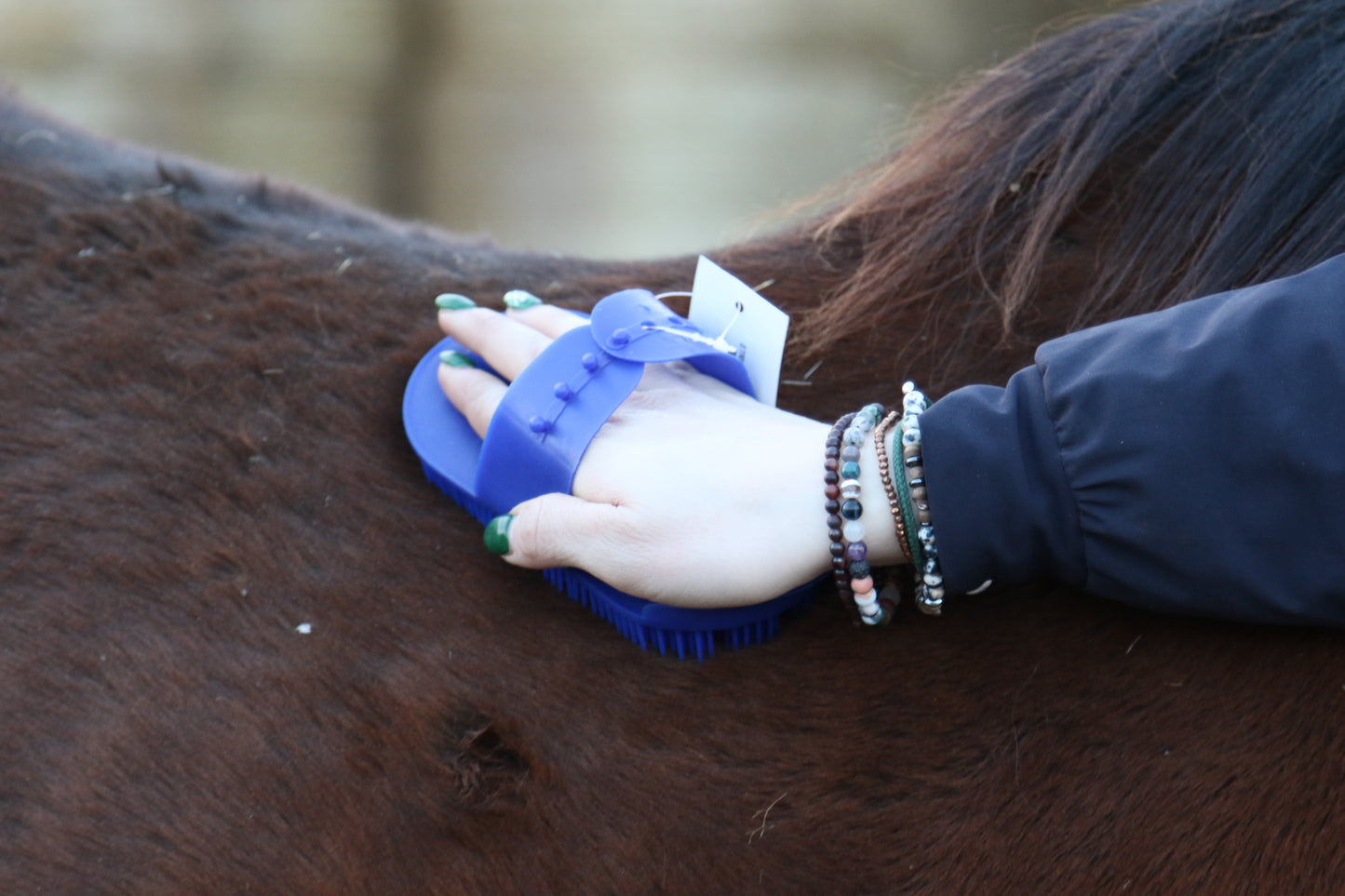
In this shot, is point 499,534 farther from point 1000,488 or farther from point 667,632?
point 1000,488

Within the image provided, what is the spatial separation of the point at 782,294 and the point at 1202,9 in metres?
0.44

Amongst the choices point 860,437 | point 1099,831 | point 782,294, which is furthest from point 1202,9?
point 1099,831

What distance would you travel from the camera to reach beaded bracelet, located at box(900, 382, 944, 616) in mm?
616

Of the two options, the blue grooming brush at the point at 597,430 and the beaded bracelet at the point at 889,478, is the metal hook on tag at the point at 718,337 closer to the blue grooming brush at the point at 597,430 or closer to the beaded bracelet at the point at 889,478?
the blue grooming brush at the point at 597,430

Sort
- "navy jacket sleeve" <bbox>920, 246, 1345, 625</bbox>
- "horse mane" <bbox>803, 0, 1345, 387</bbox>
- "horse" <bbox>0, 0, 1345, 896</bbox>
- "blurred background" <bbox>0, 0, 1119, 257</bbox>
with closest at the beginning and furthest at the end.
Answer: "navy jacket sleeve" <bbox>920, 246, 1345, 625</bbox>
"horse" <bbox>0, 0, 1345, 896</bbox>
"horse mane" <bbox>803, 0, 1345, 387</bbox>
"blurred background" <bbox>0, 0, 1119, 257</bbox>

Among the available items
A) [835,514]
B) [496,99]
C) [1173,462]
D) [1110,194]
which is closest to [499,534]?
[835,514]

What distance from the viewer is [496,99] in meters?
4.14

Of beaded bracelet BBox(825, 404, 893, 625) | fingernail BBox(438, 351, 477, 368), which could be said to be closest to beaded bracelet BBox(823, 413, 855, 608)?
beaded bracelet BBox(825, 404, 893, 625)

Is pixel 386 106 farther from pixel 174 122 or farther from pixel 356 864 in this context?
pixel 356 864

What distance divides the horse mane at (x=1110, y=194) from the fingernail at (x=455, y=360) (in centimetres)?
28

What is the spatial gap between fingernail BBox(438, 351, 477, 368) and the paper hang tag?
182 mm

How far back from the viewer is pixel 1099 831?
2.11 feet

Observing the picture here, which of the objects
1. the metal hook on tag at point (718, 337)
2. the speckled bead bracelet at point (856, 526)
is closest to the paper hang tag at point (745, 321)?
the metal hook on tag at point (718, 337)

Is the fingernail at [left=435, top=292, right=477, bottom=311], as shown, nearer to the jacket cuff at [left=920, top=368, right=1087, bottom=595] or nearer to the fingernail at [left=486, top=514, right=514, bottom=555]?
the fingernail at [left=486, top=514, right=514, bottom=555]
